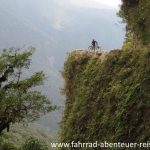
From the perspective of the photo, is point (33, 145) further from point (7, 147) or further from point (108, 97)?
point (108, 97)

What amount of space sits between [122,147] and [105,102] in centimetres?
334

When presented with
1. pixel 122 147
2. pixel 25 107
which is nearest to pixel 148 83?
pixel 122 147

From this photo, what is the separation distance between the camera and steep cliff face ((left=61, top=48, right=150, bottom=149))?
1675 cm

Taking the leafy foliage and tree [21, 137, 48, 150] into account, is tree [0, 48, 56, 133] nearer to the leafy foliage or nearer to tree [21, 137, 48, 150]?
tree [21, 137, 48, 150]

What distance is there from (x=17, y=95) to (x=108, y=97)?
460 inches

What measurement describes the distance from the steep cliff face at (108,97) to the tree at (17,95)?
4.59m

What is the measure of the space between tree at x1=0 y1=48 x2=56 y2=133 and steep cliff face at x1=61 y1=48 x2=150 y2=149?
4.59 m

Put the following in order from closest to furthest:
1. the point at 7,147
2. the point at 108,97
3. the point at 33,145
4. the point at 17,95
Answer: the point at 108,97, the point at 33,145, the point at 17,95, the point at 7,147

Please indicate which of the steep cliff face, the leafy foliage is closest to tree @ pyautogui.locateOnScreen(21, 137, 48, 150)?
the leafy foliage

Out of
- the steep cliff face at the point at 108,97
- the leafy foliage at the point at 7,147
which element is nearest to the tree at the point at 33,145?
the leafy foliage at the point at 7,147

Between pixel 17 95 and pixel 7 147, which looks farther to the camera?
pixel 7 147

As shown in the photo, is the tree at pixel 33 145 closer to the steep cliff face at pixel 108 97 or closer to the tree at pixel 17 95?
the tree at pixel 17 95

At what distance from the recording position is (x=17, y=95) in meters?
29.7

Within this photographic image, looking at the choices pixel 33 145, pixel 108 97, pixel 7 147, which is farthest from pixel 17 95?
pixel 108 97
